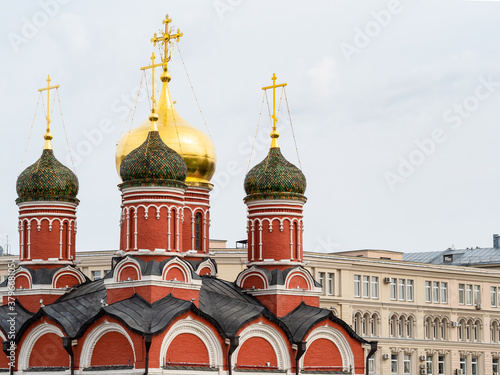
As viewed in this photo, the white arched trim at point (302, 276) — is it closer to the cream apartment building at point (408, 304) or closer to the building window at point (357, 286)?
the cream apartment building at point (408, 304)

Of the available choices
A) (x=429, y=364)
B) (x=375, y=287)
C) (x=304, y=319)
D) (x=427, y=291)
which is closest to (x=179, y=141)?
(x=304, y=319)

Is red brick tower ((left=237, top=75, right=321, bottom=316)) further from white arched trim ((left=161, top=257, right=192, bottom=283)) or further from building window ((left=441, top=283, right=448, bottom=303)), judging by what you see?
building window ((left=441, top=283, right=448, bottom=303))

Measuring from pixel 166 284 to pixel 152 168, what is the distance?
11.3 feet

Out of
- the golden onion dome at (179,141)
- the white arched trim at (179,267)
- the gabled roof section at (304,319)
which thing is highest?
the golden onion dome at (179,141)

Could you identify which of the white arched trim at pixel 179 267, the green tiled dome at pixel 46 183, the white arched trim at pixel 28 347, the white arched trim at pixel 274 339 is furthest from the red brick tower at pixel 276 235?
the white arched trim at pixel 28 347

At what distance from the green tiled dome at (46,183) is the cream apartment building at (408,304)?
17.3 metres

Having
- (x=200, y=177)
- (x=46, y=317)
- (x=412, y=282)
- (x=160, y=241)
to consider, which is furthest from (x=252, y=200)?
(x=412, y=282)

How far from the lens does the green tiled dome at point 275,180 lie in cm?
3766

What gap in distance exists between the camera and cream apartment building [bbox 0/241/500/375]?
5750 cm

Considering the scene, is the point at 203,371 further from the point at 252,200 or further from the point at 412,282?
the point at 412,282

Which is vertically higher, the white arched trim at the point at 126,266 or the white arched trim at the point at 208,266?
the white arched trim at the point at 208,266

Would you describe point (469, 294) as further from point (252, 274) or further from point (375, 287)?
point (252, 274)

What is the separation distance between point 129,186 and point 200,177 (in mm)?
5386

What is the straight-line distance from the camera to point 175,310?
1291 inches
